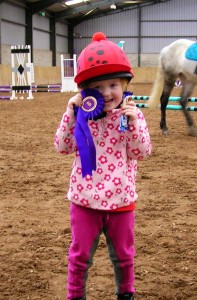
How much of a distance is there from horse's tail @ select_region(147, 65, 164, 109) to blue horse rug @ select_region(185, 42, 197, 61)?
2.10ft

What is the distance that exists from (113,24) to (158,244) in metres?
30.9

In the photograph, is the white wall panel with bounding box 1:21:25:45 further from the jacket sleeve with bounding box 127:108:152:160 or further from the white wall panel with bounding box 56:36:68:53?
the jacket sleeve with bounding box 127:108:152:160

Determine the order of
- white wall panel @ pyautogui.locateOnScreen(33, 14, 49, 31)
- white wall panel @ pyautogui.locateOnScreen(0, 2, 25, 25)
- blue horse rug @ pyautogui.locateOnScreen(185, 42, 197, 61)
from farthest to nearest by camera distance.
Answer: white wall panel @ pyautogui.locateOnScreen(33, 14, 49, 31), white wall panel @ pyautogui.locateOnScreen(0, 2, 25, 25), blue horse rug @ pyautogui.locateOnScreen(185, 42, 197, 61)

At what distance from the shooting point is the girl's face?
179cm

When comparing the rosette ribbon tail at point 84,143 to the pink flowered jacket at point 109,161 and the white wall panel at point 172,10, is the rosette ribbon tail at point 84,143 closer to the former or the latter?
the pink flowered jacket at point 109,161

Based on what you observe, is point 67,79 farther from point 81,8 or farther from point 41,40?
point 81,8

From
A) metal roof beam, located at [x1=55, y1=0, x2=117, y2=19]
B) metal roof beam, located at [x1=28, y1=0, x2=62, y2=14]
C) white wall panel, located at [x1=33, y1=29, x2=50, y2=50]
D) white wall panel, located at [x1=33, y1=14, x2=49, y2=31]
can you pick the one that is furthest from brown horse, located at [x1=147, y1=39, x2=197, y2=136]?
metal roof beam, located at [x1=55, y1=0, x2=117, y2=19]

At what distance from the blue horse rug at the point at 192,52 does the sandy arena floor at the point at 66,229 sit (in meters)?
1.77

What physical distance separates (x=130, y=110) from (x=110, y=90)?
12 centimetres

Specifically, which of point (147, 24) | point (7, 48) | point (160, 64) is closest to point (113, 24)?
point (147, 24)

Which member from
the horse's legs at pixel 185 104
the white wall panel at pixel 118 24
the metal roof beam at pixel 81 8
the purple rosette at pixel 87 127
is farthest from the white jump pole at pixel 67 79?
the purple rosette at pixel 87 127

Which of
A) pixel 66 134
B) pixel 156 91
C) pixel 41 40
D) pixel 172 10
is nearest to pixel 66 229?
Answer: pixel 66 134

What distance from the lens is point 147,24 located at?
3166cm

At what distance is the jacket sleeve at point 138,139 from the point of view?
1.81 metres
